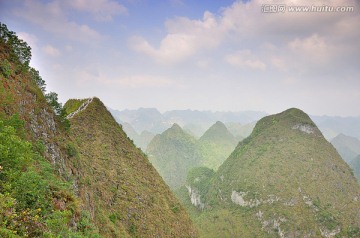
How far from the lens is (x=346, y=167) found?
144 metres

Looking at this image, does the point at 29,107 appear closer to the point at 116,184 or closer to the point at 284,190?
the point at 116,184

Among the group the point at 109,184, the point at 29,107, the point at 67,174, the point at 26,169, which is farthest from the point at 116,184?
the point at 26,169

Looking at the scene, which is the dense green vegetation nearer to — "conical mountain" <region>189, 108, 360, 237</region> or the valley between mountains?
the valley between mountains

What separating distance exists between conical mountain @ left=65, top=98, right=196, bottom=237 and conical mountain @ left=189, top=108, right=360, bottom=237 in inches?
3513

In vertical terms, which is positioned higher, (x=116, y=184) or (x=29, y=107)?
(x=29, y=107)

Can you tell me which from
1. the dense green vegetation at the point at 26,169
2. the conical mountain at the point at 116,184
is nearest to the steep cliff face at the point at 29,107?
the dense green vegetation at the point at 26,169

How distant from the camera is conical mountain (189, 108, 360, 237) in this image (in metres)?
118

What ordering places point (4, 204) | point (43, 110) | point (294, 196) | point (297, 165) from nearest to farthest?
point (4, 204) < point (43, 110) < point (294, 196) < point (297, 165)

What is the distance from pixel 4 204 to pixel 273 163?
146 m

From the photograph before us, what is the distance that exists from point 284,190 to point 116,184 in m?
112

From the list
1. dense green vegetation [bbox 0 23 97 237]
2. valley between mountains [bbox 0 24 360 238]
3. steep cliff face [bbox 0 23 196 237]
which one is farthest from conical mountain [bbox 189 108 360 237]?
dense green vegetation [bbox 0 23 97 237]

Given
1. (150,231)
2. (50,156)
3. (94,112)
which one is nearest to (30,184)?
(50,156)

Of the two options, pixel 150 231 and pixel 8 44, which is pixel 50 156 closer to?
pixel 8 44

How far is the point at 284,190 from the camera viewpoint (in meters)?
129
